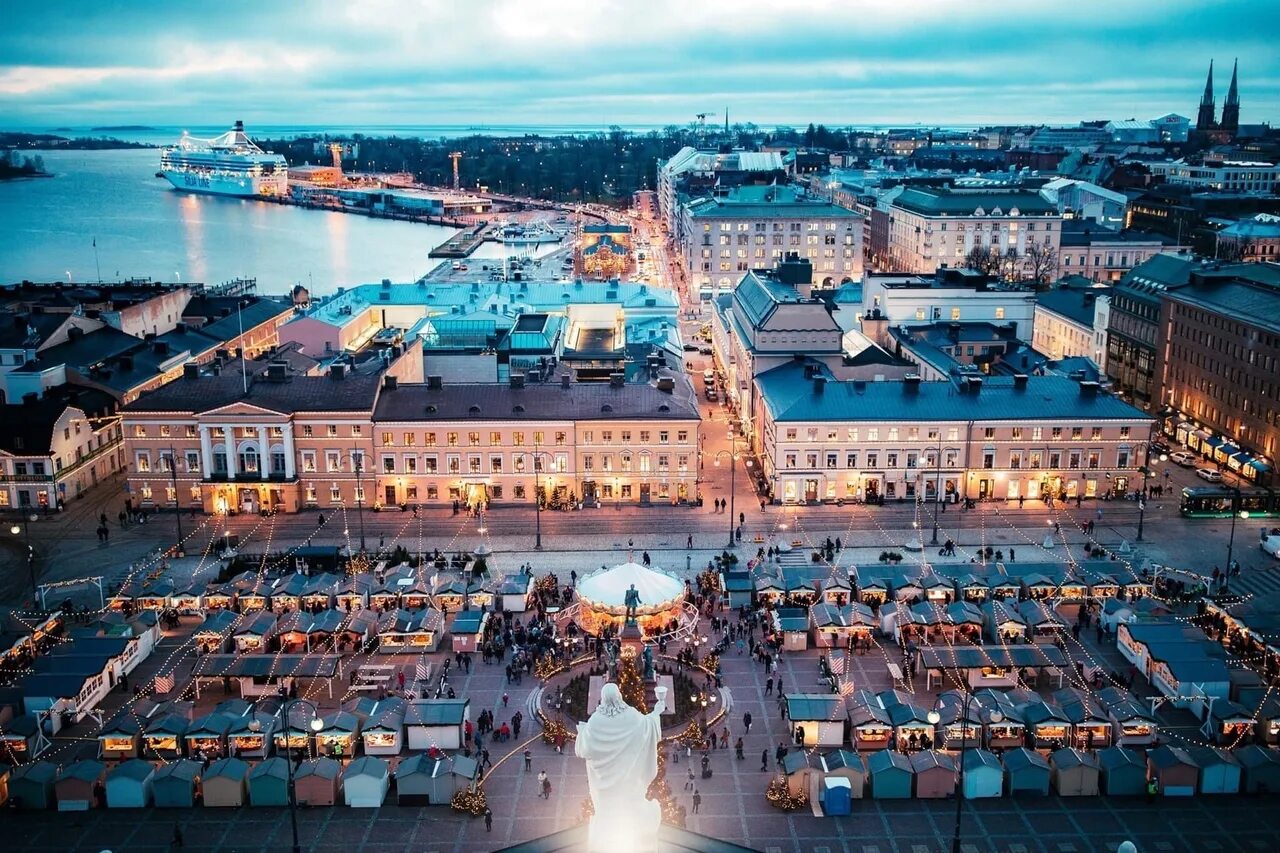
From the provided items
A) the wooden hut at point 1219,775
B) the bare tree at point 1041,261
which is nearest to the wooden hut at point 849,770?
the wooden hut at point 1219,775

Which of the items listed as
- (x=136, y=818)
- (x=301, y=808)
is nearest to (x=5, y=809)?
(x=136, y=818)

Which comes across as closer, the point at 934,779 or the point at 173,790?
the point at 173,790

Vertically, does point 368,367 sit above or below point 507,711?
above

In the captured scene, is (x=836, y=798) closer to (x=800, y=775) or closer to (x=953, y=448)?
(x=800, y=775)

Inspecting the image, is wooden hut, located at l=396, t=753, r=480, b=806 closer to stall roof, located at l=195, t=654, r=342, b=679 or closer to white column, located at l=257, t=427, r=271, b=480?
stall roof, located at l=195, t=654, r=342, b=679

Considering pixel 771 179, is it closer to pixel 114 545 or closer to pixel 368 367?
pixel 368 367

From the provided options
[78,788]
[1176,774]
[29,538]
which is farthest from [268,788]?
[29,538]
